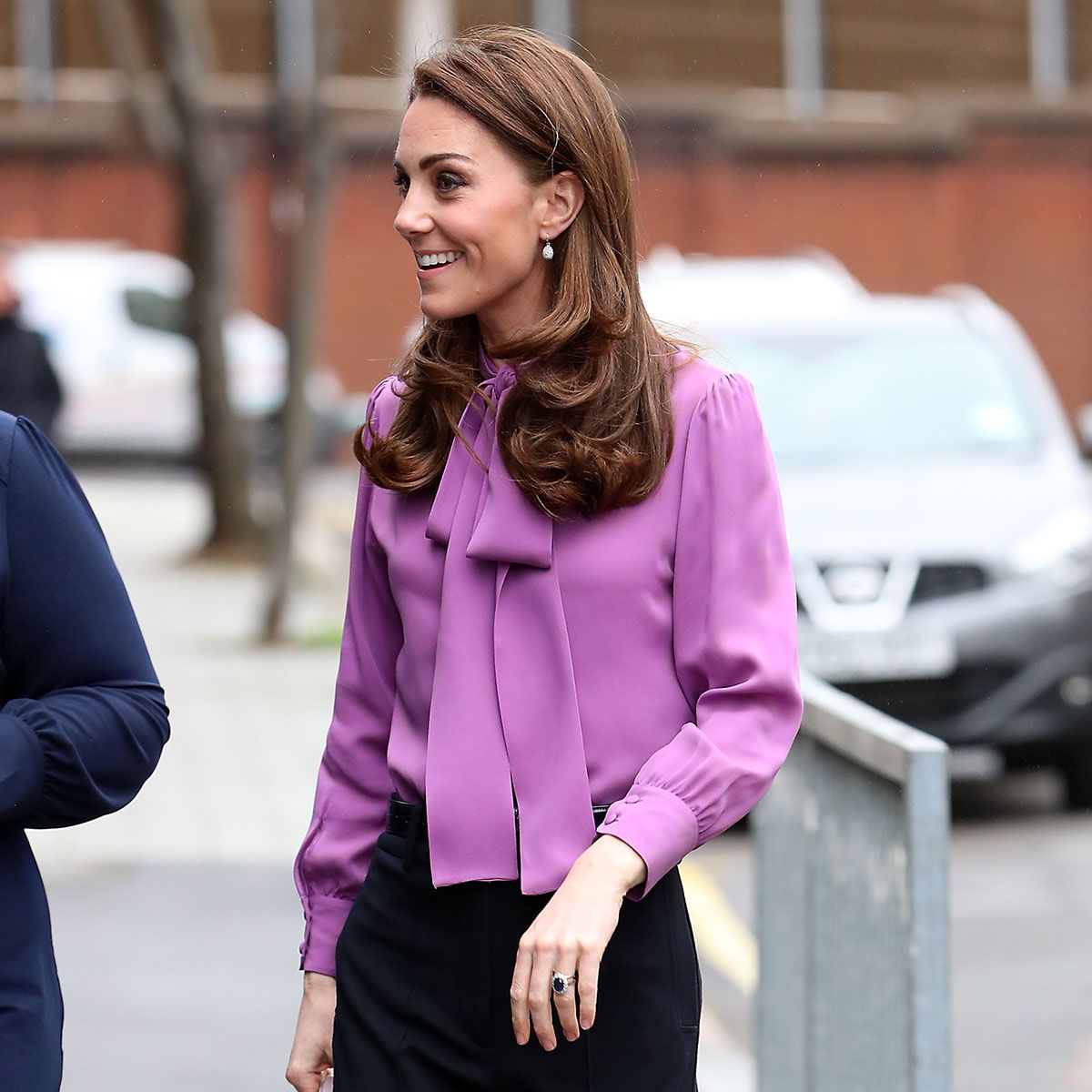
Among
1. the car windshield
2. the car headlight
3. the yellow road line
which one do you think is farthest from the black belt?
the car windshield

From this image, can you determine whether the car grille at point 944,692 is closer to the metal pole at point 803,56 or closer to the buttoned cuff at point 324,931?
the buttoned cuff at point 324,931

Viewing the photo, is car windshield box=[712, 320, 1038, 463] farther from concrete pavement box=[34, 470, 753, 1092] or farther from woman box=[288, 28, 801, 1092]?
woman box=[288, 28, 801, 1092]

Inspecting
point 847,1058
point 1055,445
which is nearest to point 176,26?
point 1055,445

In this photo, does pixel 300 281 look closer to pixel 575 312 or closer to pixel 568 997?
pixel 575 312

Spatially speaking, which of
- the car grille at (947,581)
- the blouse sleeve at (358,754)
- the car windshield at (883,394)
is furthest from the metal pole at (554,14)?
the blouse sleeve at (358,754)

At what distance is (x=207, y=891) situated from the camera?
6840 millimetres

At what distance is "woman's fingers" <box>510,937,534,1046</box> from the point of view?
202 cm

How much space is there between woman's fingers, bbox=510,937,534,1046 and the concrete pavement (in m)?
2.95

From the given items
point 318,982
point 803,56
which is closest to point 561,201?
point 318,982

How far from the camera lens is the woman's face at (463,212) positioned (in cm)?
219

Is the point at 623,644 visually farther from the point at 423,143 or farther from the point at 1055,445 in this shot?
the point at 1055,445

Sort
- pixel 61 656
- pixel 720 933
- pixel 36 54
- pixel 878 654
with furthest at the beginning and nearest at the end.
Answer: pixel 36 54
pixel 878 654
pixel 720 933
pixel 61 656

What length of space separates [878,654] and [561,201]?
5.20 metres

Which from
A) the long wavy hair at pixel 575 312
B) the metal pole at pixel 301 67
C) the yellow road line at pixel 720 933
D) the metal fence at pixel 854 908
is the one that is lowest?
the yellow road line at pixel 720 933
